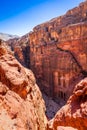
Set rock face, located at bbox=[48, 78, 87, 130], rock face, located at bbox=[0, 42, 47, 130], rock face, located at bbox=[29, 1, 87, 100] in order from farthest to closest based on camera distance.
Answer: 1. rock face, located at bbox=[29, 1, 87, 100]
2. rock face, located at bbox=[0, 42, 47, 130]
3. rock face, located at bbox=[48, 78, 87, 130]

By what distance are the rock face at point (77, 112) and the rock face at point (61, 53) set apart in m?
30.4

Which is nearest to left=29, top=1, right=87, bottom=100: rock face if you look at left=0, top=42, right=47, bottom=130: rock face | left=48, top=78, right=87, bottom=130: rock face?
left=0, top=42, right=47, bottom=130: rock face

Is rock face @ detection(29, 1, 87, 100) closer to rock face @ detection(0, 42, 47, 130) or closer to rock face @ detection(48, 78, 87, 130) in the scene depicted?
rock face @ detection(0, 42, 47, 130)

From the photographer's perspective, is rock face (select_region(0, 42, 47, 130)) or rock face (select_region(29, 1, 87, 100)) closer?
rock face (select_region(0, 42, 47, 130))

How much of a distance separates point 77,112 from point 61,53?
3575cm

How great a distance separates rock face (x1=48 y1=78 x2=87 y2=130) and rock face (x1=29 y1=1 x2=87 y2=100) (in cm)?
3036

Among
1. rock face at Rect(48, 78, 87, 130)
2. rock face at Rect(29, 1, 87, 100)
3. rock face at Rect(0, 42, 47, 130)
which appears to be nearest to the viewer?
rock face at Rect(48, 78, 87, 130)

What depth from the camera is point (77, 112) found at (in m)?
10.5

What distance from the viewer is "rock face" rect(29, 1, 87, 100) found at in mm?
42656

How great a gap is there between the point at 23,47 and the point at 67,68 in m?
21.2

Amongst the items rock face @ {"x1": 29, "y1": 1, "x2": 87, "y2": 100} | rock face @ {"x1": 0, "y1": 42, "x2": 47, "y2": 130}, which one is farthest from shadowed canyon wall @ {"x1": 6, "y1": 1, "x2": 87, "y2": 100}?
rock face @ {"x1": 0, "y1": 42, "x2": 47, "y2": 130}

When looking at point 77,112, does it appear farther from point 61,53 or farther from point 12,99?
point 61,53

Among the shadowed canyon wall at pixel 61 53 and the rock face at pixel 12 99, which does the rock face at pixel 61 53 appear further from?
the rock face at pixel 12 99

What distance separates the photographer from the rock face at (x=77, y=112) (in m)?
10.1
